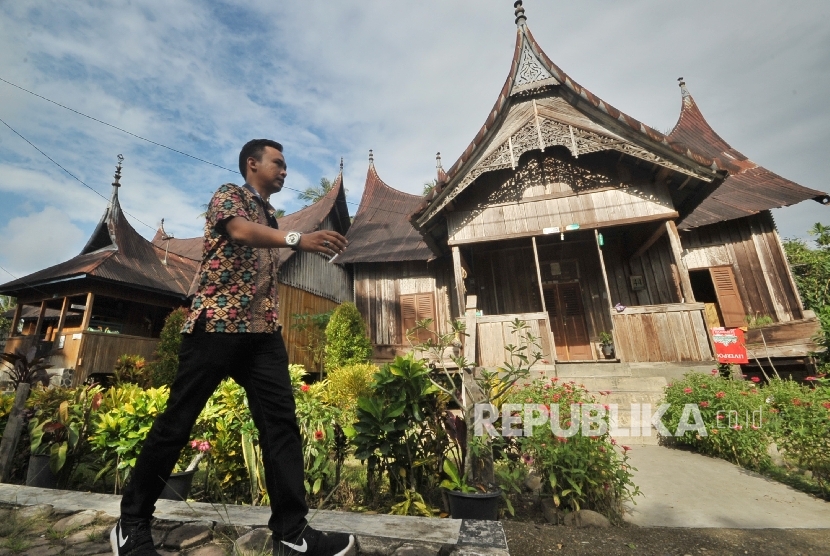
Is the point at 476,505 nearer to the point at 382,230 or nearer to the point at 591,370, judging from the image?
the point at 591,370

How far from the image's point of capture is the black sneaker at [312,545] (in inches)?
57.0

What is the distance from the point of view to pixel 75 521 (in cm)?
197

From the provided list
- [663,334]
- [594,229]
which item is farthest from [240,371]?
[594,229]

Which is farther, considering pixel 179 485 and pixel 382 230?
pixel 382 230

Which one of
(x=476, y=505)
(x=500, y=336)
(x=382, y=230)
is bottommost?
(x=476, y=505)

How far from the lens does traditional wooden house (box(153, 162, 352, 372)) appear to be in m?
11.0

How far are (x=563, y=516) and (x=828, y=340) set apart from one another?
7.27 m

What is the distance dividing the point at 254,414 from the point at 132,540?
1.98 ft

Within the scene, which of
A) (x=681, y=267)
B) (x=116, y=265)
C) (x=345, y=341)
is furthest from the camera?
(x=116, y=265)

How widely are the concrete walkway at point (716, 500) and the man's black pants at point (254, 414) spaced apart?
2.72 metres

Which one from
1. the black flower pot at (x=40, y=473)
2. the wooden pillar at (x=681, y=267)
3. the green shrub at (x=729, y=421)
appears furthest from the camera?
the wooden pillar at (x=681, y=267)

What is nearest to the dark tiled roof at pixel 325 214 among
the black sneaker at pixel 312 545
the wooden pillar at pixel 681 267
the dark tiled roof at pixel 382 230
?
the dark tiled roof at pixel 382 230

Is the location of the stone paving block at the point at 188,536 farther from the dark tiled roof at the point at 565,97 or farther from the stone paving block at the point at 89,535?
the dark tiled roof at the point at 565,97

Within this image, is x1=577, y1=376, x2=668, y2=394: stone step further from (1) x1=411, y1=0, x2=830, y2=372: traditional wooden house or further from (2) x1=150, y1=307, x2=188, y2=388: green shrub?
(2) x1=150, y1=307, x2=188, y2=388: green shrub
